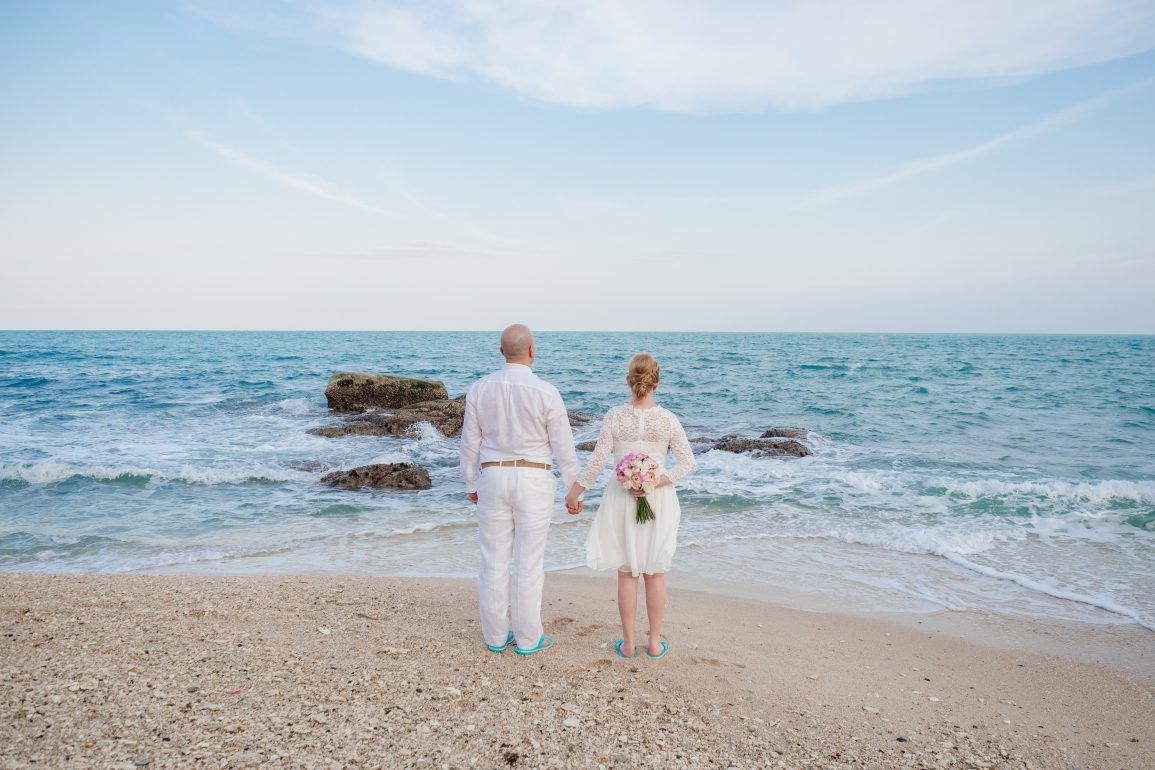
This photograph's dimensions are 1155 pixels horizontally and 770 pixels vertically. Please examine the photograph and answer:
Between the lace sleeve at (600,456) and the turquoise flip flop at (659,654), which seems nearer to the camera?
the lace sleeve at (600,456)

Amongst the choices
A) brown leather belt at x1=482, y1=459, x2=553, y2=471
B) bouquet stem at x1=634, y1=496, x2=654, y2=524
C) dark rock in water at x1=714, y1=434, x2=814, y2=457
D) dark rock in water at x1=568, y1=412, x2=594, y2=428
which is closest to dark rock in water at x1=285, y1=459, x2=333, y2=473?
dark rock in water at x1=568, y1=412, x2=594, y2=428

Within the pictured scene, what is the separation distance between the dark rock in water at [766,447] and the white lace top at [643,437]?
1059 cm

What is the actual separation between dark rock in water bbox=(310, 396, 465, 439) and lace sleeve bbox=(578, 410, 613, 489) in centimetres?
1216

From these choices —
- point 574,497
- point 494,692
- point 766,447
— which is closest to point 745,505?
point 766,447

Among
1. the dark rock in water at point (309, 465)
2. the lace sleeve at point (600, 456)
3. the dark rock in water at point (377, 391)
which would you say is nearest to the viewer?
the lace sleeve at point (600, 456)

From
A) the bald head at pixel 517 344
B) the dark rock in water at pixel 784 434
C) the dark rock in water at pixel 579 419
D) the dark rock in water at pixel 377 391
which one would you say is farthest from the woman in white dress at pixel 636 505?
the dark rock in water at pixel 377 391

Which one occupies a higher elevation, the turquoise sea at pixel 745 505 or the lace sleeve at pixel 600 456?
the lace sleeve at pixel 600 456

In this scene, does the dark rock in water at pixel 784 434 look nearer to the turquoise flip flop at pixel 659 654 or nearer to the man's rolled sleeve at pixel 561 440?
the turquoise flip flop at pixel 659 654

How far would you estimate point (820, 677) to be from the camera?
4734 mm

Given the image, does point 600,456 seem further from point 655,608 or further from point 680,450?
point 655,608

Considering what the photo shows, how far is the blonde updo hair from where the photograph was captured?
4543 mm

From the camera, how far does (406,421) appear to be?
58.8 feet

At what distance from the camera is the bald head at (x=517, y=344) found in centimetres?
452

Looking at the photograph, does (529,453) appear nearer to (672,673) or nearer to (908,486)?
(672,673)
